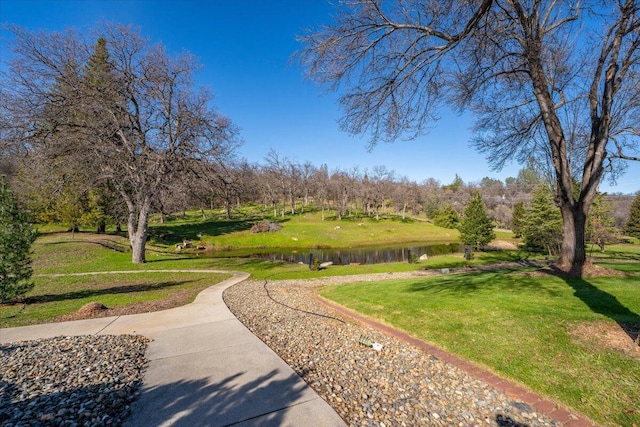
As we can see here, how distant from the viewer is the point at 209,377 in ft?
13.9

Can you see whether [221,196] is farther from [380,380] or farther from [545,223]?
[545,223]

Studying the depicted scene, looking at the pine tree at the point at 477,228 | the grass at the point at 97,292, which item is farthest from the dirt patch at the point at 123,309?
the pine tree at the point at 477,228

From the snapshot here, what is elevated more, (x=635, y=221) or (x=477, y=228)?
(x=635, y=221)

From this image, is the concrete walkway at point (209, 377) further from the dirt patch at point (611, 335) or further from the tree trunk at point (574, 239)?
the tree trunk at point (574, 239)

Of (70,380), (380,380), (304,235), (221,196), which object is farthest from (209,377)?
(304,235)

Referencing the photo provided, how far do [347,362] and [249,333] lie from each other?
2.39 meters

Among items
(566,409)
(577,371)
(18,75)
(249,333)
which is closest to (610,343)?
(577,371)

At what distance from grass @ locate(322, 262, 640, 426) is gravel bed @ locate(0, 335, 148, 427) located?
16.7 feet

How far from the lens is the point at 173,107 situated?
16750 millimetres

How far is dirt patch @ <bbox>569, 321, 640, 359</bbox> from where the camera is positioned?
14.6ft

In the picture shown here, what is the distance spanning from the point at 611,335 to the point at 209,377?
656 centimetres

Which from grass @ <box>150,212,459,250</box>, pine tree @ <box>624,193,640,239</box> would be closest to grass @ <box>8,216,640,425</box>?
grass @ <box>150,212,459,250</box>

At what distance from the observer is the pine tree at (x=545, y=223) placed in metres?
26.0

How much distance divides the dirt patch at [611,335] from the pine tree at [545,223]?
2523 centimetres
